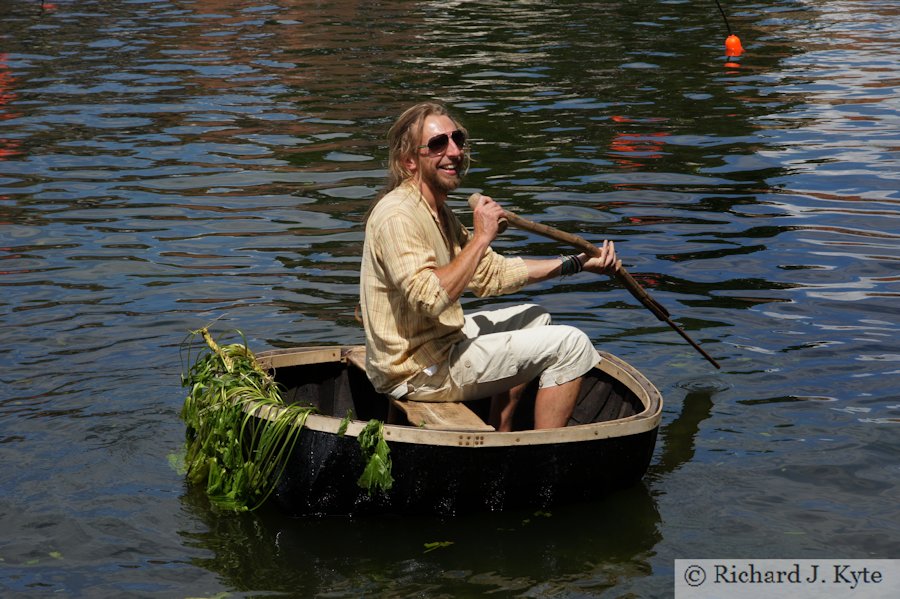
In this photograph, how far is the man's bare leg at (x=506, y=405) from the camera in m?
7.53

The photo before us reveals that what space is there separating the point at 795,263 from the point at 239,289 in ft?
15.7

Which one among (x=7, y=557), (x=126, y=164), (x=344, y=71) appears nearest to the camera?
(x=7, y=557)

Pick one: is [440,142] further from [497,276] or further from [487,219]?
[497,276]

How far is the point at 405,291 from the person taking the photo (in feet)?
22.3

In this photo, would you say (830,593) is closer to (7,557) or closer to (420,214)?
(420,214)

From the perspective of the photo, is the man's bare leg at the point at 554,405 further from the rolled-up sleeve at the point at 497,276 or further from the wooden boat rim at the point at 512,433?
the rolled-up sleeve at the point at 497,276

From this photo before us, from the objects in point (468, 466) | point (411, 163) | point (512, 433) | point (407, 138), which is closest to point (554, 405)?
point (512, 433)

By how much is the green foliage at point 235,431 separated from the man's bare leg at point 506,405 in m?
1.24

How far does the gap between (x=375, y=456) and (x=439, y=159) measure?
1609mm

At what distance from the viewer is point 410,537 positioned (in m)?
6.86

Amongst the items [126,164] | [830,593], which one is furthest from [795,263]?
[126,164]

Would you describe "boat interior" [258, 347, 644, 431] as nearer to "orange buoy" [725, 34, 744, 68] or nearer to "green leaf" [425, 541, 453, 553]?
"green leaf" [425, 541, 453, 553]

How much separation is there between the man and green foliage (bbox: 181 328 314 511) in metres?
Result: 0.66

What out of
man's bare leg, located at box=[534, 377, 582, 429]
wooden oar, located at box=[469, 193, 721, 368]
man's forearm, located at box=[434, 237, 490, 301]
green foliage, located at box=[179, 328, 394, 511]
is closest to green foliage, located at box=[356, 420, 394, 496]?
green foliage, located at box=[179, 328, 394, 511]
